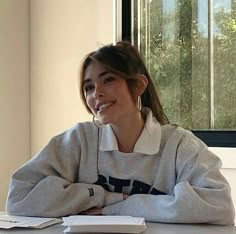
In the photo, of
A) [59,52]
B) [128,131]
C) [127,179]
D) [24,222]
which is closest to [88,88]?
[128,131]

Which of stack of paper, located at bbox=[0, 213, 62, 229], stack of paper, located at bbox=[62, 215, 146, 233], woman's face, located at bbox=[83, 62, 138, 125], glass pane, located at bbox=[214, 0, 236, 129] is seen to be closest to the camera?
stack of paper, located at bbox=[62, 215, 146, 233]

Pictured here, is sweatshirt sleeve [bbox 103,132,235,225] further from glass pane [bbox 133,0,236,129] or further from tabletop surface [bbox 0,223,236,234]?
glass pane [bbox 133,0,236,129]

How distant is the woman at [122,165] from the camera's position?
124 cm

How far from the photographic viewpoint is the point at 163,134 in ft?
4.76

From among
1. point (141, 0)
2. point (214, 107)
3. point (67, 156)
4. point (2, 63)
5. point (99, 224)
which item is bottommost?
point (99, 224)

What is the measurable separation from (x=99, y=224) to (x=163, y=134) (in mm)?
494

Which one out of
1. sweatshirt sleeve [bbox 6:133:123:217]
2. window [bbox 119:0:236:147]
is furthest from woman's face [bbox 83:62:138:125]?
window [bbox 119:0:236:147]

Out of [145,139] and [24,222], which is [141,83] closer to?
[145,139]

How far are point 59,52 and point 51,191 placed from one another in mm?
1543

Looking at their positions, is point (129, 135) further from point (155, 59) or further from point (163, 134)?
point (155, 59)

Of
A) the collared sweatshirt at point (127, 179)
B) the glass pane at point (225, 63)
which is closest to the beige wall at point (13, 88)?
the glass pane at point (225, 63)

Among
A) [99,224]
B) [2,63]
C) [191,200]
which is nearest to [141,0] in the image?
[2,63]

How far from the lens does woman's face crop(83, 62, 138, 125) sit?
4.58 ft

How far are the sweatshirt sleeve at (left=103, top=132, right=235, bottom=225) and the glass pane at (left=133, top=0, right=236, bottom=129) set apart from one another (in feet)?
3.34
